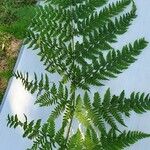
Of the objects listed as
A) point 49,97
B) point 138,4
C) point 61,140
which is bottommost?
point 61,140

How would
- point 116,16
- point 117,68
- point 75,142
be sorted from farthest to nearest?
point 116,16
point 117,68
point 75,142

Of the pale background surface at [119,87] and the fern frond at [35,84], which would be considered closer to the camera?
the pale background surface at [119,87]

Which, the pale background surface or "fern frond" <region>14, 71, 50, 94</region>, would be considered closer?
the pale background surface

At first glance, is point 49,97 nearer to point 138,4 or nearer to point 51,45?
point 51,45

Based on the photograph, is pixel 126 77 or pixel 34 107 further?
pixel 34 107

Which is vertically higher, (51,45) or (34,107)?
(51,45)

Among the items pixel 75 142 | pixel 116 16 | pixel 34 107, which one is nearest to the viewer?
pixel 75 142

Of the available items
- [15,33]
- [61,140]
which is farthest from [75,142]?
[15,33]

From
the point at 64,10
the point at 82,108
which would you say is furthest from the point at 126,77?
the point at 64,10
